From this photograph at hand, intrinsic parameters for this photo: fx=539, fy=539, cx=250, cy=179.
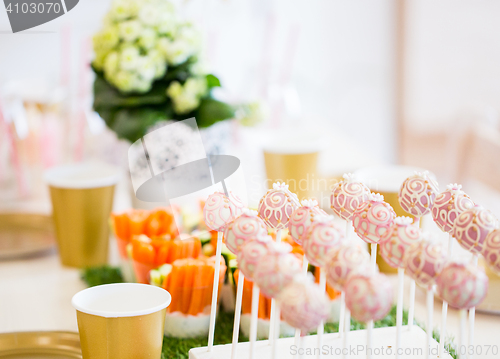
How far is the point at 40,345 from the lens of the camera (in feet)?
2.71

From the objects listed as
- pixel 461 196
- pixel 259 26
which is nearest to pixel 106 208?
pixel 461 196

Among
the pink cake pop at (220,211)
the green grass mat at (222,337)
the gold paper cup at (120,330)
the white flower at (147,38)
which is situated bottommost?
the green grass mat at (222,337)

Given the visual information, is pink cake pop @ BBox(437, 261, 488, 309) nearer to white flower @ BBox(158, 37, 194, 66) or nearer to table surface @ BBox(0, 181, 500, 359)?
table surface @ BBox(0, 181, 500, 359)

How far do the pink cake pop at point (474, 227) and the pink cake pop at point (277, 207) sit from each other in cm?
21

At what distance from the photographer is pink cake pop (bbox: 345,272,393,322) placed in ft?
1.71

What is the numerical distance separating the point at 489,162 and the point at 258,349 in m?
1.24

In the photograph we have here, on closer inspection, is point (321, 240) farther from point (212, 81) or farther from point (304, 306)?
point (212, 81)

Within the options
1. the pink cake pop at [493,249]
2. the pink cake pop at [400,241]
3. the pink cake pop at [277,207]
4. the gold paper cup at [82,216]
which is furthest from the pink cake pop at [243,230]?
the gold paper cup at [82,216]

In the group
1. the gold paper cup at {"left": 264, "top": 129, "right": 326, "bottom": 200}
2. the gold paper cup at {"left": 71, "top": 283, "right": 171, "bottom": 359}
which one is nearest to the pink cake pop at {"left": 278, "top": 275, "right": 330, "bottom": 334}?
the gold paper cup at {"left": 71, "top": 283, "right": 171, "bottom": 359}

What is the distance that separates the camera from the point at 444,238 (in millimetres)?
1228

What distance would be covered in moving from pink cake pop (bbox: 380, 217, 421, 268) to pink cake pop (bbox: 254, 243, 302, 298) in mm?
115

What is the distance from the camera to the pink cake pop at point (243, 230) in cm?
65

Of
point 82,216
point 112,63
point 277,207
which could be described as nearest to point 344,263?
point 277,207

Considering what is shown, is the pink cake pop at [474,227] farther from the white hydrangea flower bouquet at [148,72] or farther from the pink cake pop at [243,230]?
the white hydrangea flower bouquet at [148,72]
